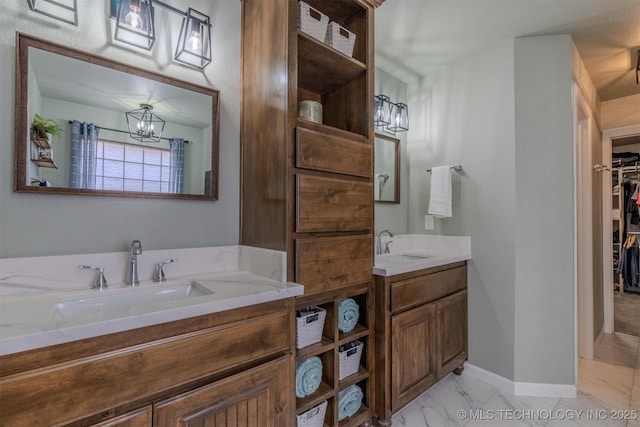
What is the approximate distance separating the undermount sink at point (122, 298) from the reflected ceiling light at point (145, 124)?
67cm

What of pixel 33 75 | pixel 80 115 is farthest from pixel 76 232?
pixel 33 75

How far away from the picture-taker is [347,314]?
1.65 m

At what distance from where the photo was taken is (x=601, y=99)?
312 centimetres

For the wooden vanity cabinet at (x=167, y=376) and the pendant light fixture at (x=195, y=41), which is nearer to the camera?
the wooden vanity cabinet at (x=167, y=376)

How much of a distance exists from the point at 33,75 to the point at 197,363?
1229 millimetres

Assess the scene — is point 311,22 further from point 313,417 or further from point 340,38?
point 313,417

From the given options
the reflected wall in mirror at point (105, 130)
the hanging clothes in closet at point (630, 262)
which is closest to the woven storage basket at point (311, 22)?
the reflected wall in mirror at point (105, 130)

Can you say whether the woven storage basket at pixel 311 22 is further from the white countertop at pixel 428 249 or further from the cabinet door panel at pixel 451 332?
the cabinet door panel at pixel 451 332

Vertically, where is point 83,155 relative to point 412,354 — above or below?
above

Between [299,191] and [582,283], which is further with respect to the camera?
[582,283]

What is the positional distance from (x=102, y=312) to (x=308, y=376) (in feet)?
2.98

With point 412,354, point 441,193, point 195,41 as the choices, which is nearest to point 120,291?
point 195,41

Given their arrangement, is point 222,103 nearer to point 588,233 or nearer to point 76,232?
point 76,232

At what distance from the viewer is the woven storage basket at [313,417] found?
140 cm
